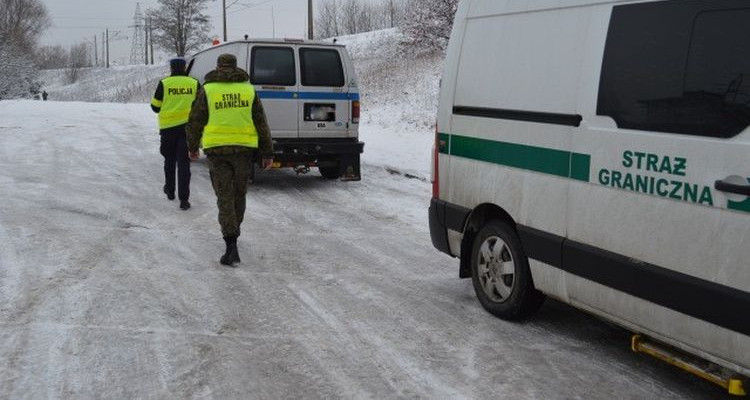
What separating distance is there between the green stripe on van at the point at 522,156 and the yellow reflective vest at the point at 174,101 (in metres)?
4.63

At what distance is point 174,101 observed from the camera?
884 cm

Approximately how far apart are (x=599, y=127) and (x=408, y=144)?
449 inches

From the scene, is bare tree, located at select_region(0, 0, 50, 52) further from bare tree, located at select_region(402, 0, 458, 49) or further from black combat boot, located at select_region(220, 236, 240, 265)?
black combat boot, located at select_region(220, 236, 240, 265)

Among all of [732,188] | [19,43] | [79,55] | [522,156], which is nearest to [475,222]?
[522,156]

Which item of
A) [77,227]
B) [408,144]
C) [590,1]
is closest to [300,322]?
[590,1]

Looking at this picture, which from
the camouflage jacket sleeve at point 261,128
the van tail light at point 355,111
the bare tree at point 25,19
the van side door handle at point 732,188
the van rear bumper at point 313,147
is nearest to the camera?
the van side door handle at point 732,188

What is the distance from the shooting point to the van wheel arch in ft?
15.8

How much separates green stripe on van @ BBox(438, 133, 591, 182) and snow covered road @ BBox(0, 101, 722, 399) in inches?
43.8

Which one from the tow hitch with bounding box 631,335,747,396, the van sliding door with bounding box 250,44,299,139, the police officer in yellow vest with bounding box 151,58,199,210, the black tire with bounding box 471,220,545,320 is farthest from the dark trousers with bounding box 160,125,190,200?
the tow hitch with bounding box 631,335,747,396

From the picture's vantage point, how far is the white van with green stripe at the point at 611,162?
10.2 feet

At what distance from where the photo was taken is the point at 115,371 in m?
3.91

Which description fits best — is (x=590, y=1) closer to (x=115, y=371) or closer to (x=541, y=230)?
(x=541, y=230)

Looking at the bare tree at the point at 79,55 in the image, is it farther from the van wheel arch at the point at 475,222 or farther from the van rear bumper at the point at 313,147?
the van wheel arch at the point at 475,222

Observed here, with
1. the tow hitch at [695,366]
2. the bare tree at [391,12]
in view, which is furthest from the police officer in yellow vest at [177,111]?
the bare tree at [391,12]
